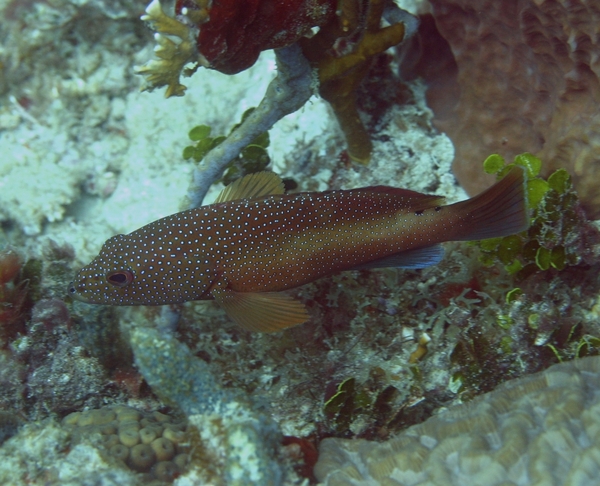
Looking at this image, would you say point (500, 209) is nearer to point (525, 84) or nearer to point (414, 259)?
point (414, 259)

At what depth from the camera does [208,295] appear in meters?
3.89

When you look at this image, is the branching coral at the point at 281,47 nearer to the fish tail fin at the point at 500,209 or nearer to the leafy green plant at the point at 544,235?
the leafy green plant at the point at 544,235

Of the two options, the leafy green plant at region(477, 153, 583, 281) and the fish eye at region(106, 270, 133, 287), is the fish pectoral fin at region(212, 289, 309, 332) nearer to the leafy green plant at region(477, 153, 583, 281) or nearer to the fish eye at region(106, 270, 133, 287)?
the fish eye at region(106, 270, 133, 287)

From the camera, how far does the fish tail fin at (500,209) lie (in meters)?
3.33

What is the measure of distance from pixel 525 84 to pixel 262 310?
3.20 m

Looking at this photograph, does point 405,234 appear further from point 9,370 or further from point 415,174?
point 9,370

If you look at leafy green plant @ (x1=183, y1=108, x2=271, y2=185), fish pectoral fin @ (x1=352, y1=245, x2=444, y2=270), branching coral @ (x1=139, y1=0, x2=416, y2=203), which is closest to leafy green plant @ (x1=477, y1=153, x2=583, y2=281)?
fish pectoral fin @ (x1=352, y1=245, x2=444, y2=270)

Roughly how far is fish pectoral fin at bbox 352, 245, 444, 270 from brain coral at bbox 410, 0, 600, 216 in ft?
4.97

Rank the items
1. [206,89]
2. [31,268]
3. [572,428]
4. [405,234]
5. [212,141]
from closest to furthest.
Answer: [572,428] → [405,234] → [31,268] → [212,141] → [206,89]

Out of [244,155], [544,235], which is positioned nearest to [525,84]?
[544,235]

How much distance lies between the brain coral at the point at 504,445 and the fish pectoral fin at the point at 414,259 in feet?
3.43

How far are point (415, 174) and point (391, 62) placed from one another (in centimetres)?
145

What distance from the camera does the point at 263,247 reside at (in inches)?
146

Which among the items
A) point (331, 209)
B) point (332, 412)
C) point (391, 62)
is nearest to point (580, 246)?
point (331, 209)
